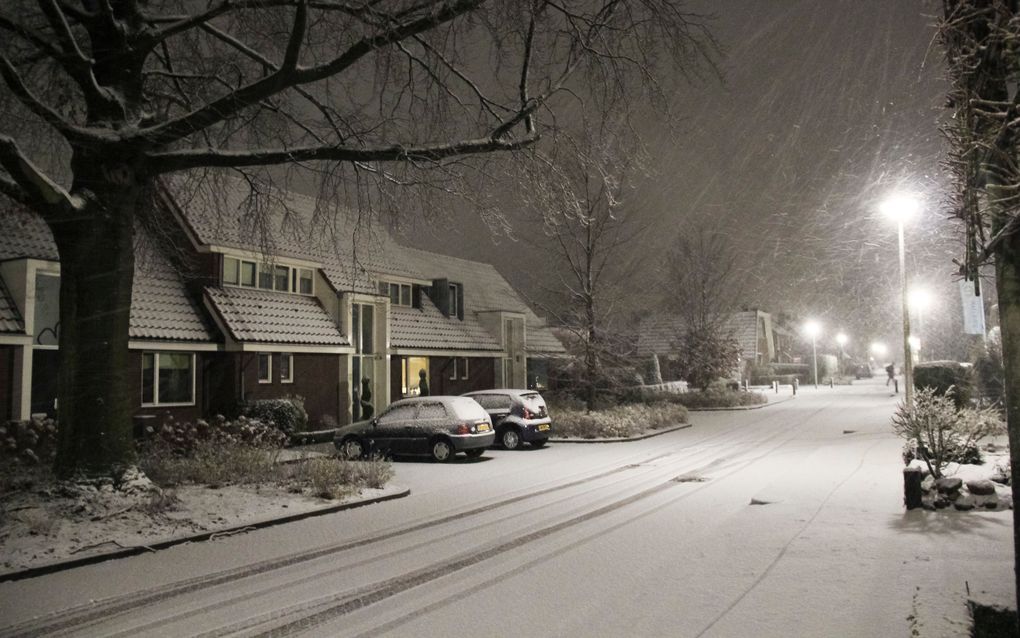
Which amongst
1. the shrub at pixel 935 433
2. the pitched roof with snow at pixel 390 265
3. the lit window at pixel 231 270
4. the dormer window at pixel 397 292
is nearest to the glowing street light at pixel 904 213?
the shrub at pixel 935 433

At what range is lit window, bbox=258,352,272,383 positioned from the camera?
2152 cm

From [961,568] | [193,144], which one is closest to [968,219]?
[961,568]

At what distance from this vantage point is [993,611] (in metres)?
5.43

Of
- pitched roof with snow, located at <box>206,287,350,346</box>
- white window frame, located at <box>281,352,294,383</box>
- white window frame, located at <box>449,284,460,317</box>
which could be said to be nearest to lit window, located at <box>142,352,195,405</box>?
pitched roof with snow, located at <box>206,287,350,346</box>

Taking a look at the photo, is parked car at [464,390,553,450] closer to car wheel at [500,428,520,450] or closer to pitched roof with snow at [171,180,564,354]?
car wheel at [500,428,520,450]

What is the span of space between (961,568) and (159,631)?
23.2 feet

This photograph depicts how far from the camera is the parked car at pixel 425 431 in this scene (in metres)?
16.4

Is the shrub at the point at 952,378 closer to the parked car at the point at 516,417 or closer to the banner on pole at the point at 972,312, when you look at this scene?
the banner on pole at the point at 972,312

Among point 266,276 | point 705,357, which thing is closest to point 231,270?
point 266,276

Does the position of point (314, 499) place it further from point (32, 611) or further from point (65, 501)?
point (32, 611)

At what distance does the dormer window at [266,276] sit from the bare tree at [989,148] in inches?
756

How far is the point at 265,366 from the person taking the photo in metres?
21.7

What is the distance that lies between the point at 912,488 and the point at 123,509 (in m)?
10.5

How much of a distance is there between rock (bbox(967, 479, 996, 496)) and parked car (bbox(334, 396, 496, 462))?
9.84 meters
